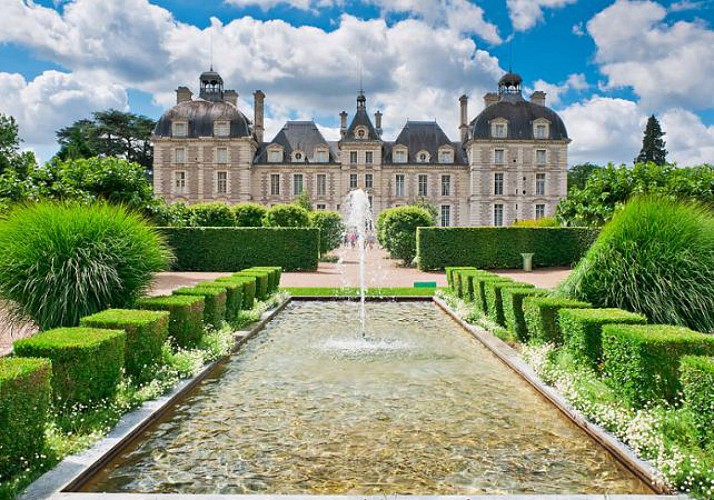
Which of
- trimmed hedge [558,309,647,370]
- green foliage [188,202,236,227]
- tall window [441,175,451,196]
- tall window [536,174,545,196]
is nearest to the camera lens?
trimmed hedge [558,309,647,370]

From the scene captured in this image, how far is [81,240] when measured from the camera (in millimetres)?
6590

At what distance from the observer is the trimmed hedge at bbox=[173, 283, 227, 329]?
763 centimetres

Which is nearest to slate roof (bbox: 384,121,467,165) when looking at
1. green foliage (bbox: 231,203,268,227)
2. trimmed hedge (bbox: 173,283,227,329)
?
green foliage (bbox: 231,203,268,227)

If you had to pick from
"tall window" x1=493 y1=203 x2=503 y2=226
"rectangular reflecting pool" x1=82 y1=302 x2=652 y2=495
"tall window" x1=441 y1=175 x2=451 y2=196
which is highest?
"tall window" x1=441 y1=175 x2=451 y2=196

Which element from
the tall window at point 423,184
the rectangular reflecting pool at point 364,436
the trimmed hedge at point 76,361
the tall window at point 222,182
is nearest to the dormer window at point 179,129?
the tall window at point 222,182

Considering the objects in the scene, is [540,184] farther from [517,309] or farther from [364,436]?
[364,436]

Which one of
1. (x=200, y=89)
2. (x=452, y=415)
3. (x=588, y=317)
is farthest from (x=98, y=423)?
(x=200, y=89)

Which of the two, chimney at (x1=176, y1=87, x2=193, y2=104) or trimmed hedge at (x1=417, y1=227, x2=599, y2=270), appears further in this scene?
chimney at (x1=176, y1=87, x2=193, y2=104)

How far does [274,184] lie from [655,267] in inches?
1531

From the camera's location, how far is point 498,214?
144 feet

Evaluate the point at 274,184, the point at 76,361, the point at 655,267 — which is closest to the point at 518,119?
the point at 274,184

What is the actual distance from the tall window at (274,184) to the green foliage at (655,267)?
38.1 meters

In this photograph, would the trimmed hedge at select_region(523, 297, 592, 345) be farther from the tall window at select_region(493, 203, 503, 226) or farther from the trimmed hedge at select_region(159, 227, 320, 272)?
the tall window at select_region(493, 203, 503, 226)

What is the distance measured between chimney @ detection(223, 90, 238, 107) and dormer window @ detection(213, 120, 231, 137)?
190 inches
